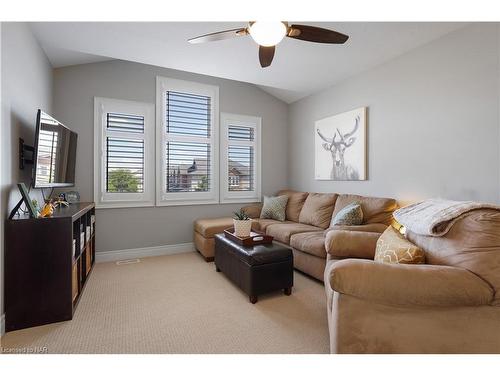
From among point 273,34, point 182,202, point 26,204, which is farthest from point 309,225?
point 26,204

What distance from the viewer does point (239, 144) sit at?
448 cm

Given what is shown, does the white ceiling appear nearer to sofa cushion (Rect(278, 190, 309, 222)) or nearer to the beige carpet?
sofa cushion (Rect(278, 190, 309, 222))

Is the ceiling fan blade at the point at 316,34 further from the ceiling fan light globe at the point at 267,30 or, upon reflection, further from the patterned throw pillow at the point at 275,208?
the patterned throw pillow at the point at 275,208

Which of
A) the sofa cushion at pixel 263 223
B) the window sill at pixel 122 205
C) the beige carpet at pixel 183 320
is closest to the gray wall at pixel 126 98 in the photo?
the window sill at pixel 122 205

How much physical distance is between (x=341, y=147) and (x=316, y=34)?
6.64 feet

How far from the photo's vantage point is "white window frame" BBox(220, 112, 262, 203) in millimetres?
4318

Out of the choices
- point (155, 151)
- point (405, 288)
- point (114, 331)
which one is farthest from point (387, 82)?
point (114, 331)

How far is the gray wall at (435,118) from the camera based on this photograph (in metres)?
2.23

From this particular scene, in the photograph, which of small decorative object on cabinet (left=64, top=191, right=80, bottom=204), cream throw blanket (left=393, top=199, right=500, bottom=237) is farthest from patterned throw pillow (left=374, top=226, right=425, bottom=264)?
small decorative object on cabinet (left=64, top=191, right=80, bottom=204)

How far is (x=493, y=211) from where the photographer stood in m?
1.46

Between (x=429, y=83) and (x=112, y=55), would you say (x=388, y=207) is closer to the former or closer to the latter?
(x=429, y=83)

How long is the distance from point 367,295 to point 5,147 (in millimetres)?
2677

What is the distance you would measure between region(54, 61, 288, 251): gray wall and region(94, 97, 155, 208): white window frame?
74 millimetres

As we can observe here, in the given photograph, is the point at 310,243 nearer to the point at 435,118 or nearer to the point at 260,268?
the point at 260,268
